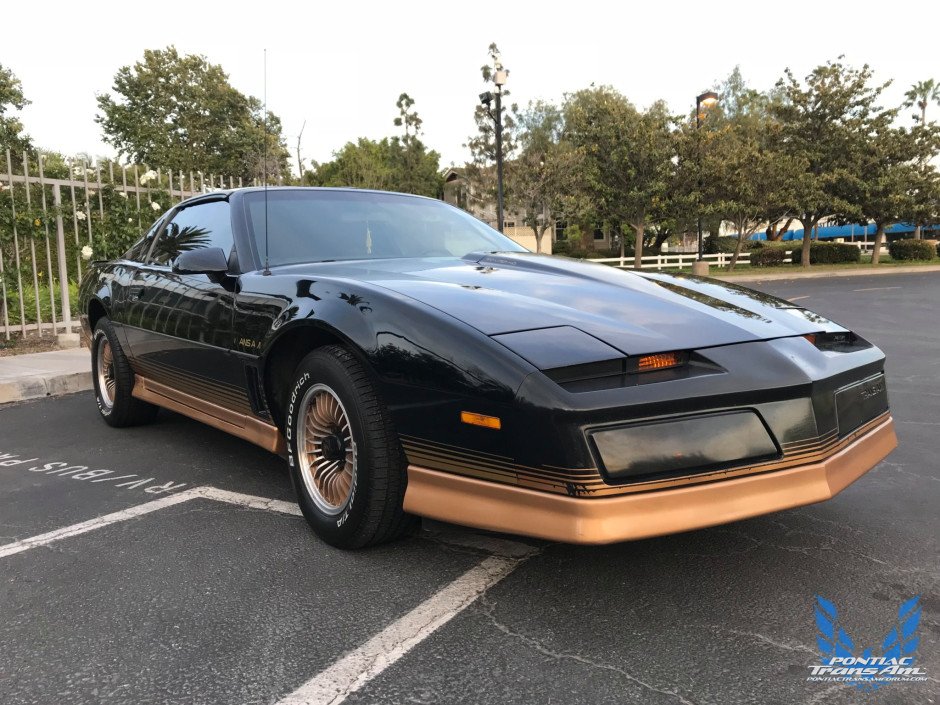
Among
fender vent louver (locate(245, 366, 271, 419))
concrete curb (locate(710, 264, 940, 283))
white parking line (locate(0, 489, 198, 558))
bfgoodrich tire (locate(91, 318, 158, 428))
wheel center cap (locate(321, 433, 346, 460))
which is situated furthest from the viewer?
concrete curb (locate(710, 264, 940, 283))

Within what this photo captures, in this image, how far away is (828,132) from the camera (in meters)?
29.2

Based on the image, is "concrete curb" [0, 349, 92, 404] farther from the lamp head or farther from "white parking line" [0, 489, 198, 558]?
the lamp head

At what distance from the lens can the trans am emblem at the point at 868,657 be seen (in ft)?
6.09

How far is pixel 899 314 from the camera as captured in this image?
1098 centimetres

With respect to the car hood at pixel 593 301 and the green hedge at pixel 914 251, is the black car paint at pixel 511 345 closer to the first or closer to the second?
the car hood at pixel 593 301

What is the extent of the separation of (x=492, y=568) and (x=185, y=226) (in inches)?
111

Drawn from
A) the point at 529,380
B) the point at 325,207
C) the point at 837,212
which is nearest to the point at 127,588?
the point at 529,380

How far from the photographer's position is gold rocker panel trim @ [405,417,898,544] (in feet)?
6.50

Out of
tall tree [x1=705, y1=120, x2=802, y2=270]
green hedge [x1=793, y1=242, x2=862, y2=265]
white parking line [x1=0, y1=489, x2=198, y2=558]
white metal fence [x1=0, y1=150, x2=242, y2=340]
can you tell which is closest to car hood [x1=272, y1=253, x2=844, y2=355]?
white parking line [x1=0, y1=489, x2=198, y2=558]

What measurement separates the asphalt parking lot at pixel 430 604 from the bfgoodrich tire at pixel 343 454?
0.44ft

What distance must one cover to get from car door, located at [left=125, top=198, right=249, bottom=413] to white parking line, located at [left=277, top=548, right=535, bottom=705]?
135 cm

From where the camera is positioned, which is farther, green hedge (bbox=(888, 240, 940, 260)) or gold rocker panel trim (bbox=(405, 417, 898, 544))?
green hedge (bbox=(888, 240, 940, 260))

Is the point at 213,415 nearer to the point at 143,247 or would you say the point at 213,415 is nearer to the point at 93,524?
the point at 93,524

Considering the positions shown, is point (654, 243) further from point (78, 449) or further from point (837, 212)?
point (78, 449)
